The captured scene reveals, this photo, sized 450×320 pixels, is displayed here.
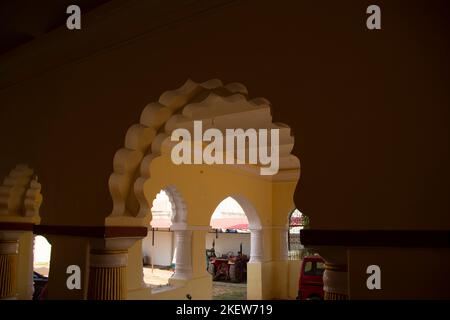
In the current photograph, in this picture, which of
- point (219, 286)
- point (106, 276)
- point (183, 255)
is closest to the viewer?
point (106, 276)

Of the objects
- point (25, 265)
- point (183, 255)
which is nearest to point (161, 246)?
point (183, 255)

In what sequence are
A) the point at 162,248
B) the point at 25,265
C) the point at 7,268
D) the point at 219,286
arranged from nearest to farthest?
the point at 7,268 < the point at 25,265 < the point at 219,286 < the point at 162,248

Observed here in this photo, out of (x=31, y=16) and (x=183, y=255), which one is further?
(x=183, y=255)

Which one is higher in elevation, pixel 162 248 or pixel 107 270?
pixel 107 270

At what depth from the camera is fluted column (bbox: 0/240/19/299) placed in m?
5.17

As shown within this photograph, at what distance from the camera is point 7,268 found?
5.24 m

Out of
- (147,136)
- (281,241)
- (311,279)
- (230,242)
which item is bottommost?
(230,242)

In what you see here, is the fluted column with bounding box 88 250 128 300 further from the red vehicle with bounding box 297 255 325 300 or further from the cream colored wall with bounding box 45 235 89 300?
the red vehicle with bounding box 297 255 325 300

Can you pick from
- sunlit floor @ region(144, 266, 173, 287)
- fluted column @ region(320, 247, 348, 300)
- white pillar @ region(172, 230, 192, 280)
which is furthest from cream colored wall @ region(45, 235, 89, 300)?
sunlit floor @ region(144, 266, 173, 287)

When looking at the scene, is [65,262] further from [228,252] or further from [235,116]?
[228,252]

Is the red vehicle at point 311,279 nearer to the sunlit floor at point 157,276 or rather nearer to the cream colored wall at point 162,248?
the sunlit floor at point 157,276

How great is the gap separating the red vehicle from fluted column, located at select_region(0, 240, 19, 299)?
6.49 metres

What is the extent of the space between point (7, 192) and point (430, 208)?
507 centimetres

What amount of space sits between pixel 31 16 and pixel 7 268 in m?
3.39
